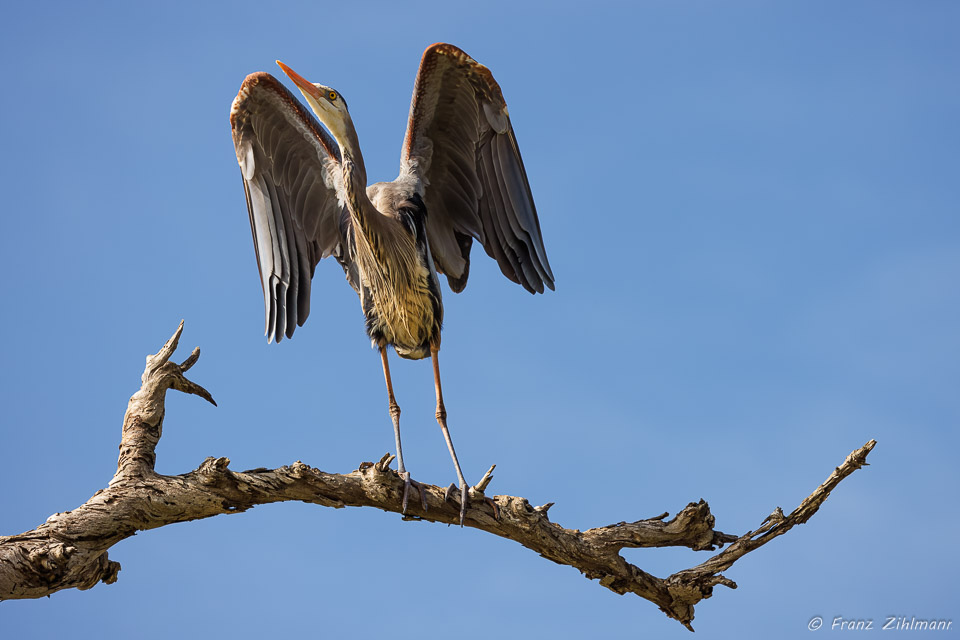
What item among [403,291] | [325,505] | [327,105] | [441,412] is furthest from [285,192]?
[325,505]

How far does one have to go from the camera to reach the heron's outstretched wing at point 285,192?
6.63 meters

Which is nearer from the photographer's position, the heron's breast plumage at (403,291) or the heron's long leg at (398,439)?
the heron's long leg at (398,439)

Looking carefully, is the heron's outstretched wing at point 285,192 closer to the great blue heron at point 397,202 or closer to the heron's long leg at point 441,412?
the great blue heron at point 397,202

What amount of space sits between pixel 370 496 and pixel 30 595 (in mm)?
1786

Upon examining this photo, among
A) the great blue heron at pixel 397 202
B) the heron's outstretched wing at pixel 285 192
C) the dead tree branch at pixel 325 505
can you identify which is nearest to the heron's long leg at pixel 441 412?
the great blue heron at pixel 397 202

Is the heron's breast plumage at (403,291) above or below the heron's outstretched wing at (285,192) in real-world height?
below

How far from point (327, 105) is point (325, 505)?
261cm

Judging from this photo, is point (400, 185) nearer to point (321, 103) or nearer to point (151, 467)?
point (321, 103)

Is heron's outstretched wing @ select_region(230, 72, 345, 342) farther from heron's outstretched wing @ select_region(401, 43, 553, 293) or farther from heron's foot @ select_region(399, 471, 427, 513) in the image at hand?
heron's foot @ select_region(399, 471, 427, 513)

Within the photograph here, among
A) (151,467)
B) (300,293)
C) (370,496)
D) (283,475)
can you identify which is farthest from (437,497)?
(300,293)

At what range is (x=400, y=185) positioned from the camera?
694 centimetres

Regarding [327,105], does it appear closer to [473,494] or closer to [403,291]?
[403,291]

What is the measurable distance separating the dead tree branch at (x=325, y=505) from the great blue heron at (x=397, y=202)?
3.04 ft

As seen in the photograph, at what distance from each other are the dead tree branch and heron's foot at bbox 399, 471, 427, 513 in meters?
0.02
